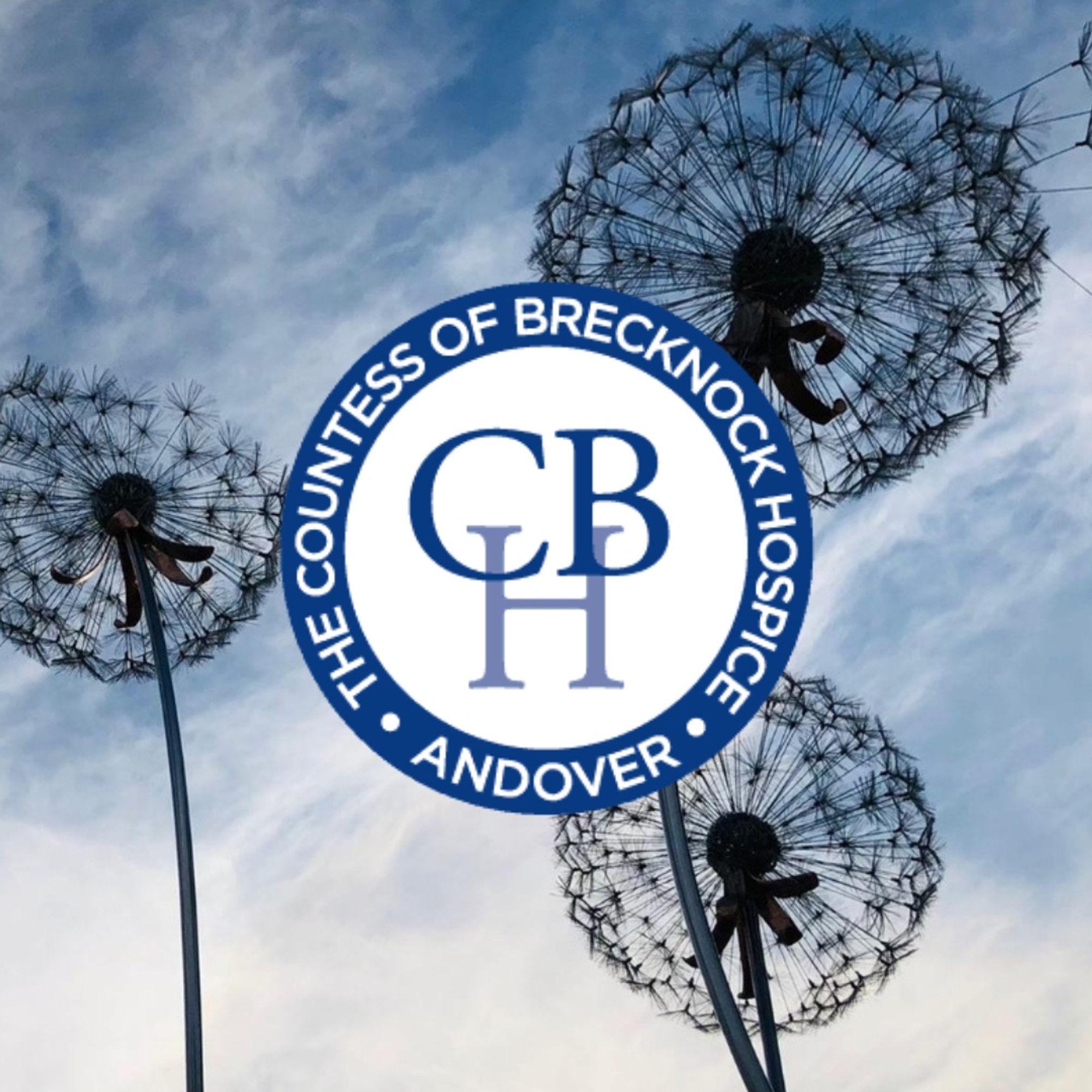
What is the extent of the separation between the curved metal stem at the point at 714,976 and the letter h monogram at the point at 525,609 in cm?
327

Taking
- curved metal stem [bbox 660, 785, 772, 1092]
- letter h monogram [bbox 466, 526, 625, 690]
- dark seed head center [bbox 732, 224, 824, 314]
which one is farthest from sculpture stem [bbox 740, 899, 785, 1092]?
curved metal stem [bbox 660, 785, 772, 1092]

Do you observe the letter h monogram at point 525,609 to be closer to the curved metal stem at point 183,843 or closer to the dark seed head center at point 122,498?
the curved metal stem at point 183,843

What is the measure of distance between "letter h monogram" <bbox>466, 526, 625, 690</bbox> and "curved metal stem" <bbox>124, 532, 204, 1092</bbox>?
4278 millimetres

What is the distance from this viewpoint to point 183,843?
14266 mm

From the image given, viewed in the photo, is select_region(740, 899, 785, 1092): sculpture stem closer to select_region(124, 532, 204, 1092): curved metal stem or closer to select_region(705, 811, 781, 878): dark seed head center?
select_region(705, 811, 781, 878): dark seed head center

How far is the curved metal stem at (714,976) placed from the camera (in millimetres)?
7594

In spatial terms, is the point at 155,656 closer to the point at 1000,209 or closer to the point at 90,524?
the point at 90,524

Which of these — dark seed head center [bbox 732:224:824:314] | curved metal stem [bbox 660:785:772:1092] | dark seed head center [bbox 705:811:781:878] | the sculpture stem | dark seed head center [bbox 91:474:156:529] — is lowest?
curved metal stem [bbox 660:785:772:1092]

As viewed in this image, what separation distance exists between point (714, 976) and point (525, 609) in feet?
15.8

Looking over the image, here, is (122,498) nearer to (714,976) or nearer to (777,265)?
(777,265)

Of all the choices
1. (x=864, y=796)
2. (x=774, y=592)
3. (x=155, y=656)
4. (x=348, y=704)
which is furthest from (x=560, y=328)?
(x=864, y=796)

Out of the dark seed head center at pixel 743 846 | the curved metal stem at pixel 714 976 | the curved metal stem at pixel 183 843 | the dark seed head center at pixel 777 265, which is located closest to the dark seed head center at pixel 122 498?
the curved metal stem at pixel 183 843

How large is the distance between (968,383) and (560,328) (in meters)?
3.89

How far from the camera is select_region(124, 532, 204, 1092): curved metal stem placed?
42.8 feet
